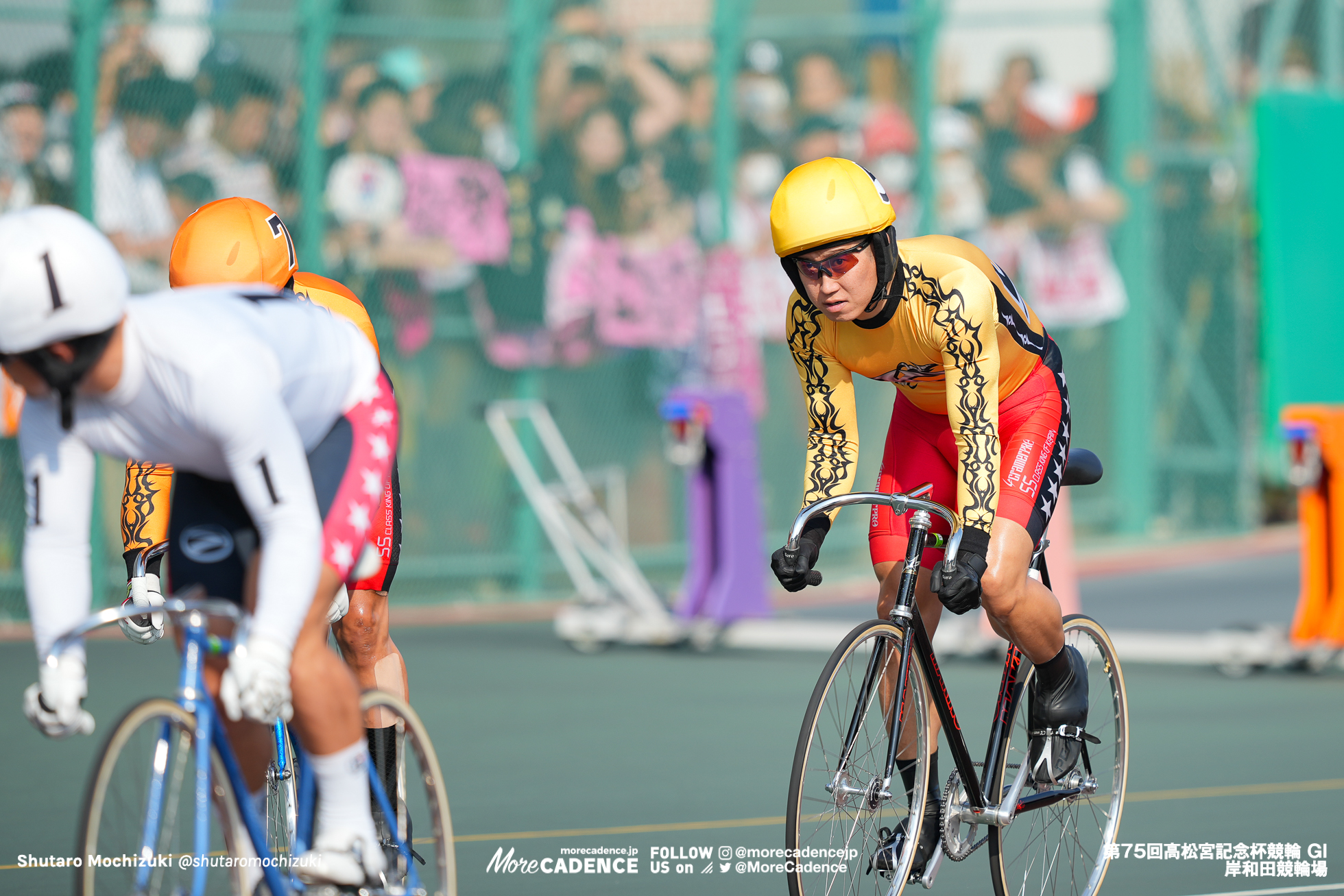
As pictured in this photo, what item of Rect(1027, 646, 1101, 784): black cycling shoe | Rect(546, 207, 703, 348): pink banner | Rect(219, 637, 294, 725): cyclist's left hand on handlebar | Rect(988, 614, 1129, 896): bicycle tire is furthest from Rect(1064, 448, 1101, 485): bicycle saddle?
Rect(546, 207, 703, 348): pink banner

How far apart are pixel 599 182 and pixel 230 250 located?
9.15 metres

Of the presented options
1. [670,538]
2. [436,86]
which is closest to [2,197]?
[436,86]

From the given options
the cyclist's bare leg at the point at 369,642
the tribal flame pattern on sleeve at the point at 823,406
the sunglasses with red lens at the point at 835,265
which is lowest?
the cyclist's bare leg at the point at 369,642

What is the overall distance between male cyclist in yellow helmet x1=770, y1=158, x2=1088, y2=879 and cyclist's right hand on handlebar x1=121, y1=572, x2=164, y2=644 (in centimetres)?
161

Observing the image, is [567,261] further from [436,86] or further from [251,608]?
[251,608]

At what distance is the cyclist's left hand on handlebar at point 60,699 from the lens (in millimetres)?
3713

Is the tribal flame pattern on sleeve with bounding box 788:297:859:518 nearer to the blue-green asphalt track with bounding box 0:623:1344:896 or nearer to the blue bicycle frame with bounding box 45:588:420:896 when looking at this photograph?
the blue-green asphalt track with bounding box 0:623:1344:896

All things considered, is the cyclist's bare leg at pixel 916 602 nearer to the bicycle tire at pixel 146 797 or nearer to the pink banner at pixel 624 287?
the bicycle tire at pixel 146 797

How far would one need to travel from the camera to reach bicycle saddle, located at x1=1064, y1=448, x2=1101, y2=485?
5.59m

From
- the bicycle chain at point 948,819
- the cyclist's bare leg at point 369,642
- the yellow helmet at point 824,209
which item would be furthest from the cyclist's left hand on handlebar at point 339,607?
the bicycle chain at point 948,819

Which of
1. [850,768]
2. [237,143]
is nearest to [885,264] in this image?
[850,768]

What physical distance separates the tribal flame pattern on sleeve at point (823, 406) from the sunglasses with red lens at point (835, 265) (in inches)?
11.3

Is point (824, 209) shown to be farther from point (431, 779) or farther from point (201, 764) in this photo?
point (201, 764)

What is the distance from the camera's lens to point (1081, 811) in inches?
222
